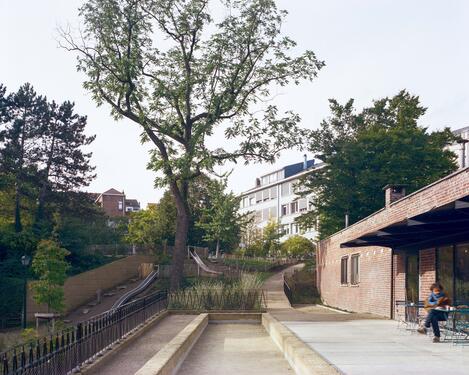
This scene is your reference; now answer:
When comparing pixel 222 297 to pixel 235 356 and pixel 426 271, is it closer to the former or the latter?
pixel 426 271

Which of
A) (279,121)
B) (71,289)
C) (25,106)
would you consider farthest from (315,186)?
(25,106)

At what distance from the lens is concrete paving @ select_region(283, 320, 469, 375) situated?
358 inches

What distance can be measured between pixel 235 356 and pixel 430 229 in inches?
204

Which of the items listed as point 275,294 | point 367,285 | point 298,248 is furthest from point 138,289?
point 298,248

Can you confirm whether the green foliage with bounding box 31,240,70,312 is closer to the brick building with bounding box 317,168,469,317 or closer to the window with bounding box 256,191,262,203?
the brick building with bounding box 317,168,469,317

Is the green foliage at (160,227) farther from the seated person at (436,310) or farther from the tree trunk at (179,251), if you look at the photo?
the seated person at (436,310)

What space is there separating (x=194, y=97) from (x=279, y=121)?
4400 mm

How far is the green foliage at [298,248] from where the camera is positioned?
6350 cm

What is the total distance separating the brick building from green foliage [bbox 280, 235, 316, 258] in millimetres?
33932

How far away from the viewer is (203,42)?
3269cm

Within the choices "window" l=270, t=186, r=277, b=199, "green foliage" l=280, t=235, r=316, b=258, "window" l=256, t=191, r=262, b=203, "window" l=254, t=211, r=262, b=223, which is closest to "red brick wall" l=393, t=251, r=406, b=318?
"green foliage" l=280, t=235, r=316, b=258

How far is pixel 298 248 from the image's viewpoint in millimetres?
63750

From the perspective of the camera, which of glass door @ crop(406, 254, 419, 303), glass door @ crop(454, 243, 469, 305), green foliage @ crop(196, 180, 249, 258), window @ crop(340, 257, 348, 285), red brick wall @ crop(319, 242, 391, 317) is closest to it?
glass door @ crop(454, 243, 469, 305)

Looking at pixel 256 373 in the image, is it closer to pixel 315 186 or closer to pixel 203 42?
pixel 203 42
